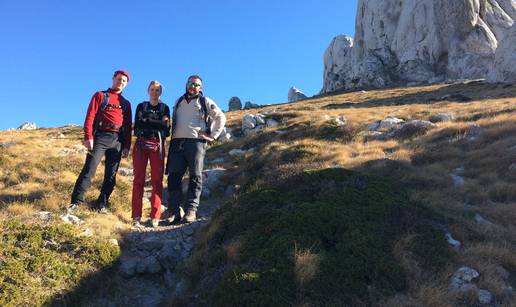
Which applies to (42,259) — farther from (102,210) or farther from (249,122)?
(249,122)

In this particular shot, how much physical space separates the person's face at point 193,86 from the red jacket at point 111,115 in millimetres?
1488

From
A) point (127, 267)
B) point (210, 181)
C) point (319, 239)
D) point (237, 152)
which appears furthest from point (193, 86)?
point (237, 152)

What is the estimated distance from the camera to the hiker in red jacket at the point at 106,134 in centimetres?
806

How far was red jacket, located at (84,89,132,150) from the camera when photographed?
26.1 feet

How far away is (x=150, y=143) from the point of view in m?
8.27

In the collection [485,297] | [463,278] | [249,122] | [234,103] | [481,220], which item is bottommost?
[485,297]

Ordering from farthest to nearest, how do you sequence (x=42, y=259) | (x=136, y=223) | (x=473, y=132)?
(x=473, y=132)
(x=136, y=223)
(x=42, y=259)

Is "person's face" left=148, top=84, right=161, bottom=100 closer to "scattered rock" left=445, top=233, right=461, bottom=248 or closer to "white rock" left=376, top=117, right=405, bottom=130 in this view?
"scattered rock" left=445, top=233, right=461, bottom=248

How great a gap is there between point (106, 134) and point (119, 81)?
1.19 metres

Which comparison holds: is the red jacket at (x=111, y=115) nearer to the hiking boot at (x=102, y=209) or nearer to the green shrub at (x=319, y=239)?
the hiking boot at (x=102, y=209)

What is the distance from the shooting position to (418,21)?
75.1m

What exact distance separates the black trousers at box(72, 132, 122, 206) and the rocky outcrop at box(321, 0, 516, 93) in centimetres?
7013

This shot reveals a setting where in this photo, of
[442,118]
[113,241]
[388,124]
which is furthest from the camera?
[442,118]

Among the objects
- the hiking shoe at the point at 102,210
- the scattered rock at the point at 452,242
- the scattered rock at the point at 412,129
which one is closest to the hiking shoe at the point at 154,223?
the hiking shoe at the point at 102,210
